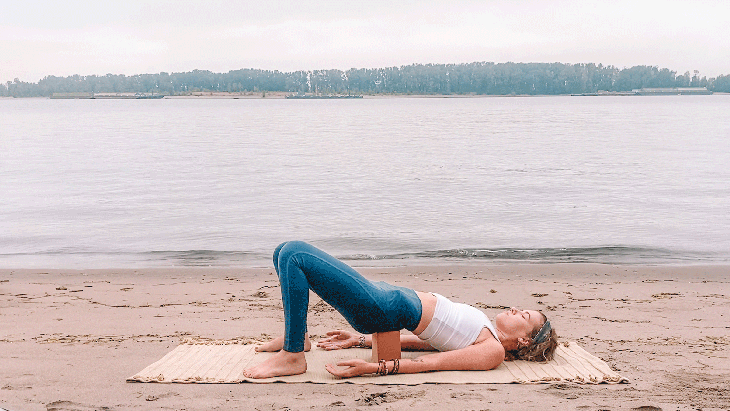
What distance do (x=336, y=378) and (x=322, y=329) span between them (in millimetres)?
1754

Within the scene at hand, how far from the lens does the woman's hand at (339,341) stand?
18.3 feet

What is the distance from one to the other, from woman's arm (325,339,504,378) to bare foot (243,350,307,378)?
7.7 inches

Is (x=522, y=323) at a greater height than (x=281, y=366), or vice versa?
(x=522, y=323)

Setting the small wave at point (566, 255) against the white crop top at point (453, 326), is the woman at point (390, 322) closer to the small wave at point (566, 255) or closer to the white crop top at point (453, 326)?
the white crop top at point (453, 326)

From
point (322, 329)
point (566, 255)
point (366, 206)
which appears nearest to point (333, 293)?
point (322, 329)

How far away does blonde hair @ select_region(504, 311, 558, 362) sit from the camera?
5.21 metres

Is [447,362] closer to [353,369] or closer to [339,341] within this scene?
[353,369]

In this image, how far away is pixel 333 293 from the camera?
15.7 ft

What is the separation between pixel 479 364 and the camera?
503 centimetres

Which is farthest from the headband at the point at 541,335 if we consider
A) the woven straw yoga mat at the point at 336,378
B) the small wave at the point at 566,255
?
the small wave at the point at 566,255

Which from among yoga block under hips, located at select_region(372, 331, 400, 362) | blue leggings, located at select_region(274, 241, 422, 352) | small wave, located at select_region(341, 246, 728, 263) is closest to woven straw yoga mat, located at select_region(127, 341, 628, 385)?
yoga block under hips, located at select_region(372, 331, 400, 362)

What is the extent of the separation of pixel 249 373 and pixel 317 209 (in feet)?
40.9


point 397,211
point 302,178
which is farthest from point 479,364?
point 302,178

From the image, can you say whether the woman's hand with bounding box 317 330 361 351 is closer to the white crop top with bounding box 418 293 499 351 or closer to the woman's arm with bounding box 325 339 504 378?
the woman's arm with bounding box 325 339 504 378
